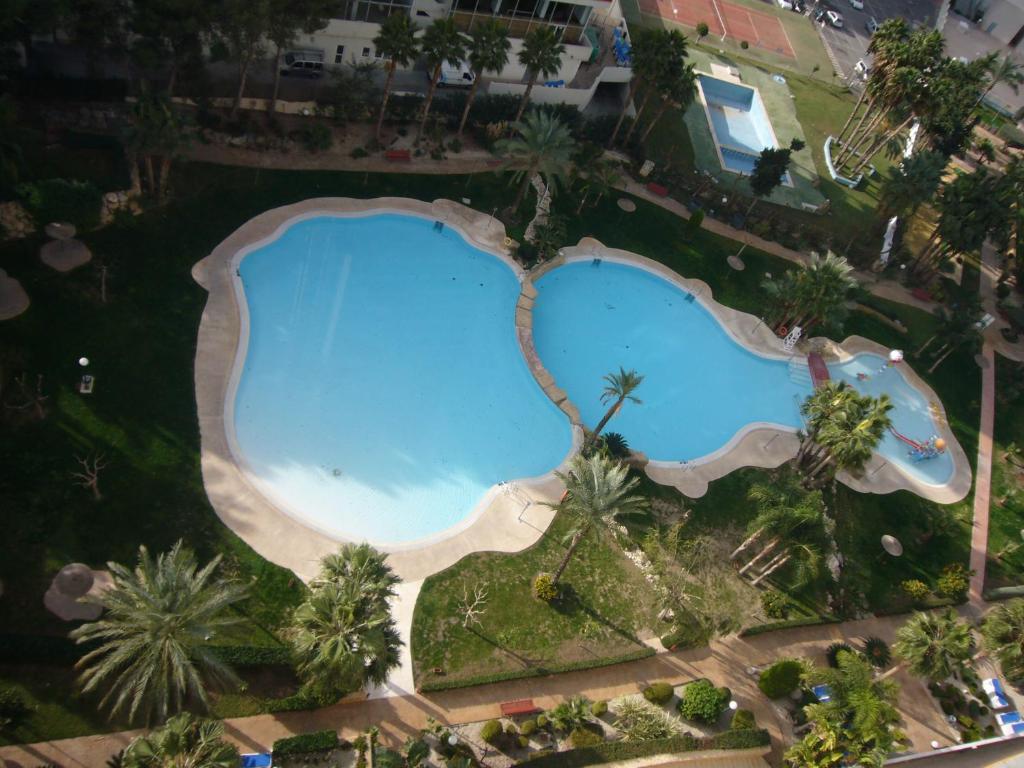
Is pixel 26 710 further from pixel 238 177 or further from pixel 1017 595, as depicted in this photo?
pixel 1017 595

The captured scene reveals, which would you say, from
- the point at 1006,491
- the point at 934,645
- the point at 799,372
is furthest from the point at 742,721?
the point at 1006,491

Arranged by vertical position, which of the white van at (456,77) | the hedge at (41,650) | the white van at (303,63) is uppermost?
the white van at (456,77)

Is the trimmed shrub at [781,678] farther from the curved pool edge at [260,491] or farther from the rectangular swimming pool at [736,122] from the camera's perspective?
the rectangular swimming pool at [736,122]

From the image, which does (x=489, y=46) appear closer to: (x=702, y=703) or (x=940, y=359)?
(x=940, y=359)

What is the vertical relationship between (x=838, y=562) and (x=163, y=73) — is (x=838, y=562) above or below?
below

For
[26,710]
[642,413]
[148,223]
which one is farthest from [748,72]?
[26,710]

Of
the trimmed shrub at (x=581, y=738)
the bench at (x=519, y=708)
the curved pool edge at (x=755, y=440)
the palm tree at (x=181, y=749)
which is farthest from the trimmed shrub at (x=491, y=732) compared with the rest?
the curved pool edge at (x=755, y=440)
